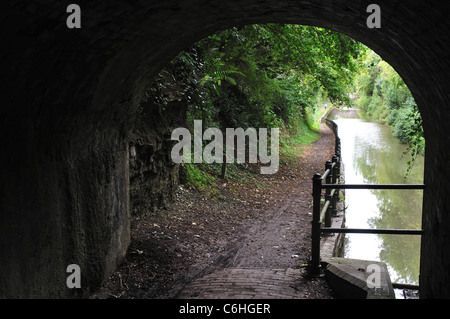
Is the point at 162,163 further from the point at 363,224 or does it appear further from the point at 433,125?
the point at 363,224

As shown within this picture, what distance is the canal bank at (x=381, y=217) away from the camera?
9.12 meters

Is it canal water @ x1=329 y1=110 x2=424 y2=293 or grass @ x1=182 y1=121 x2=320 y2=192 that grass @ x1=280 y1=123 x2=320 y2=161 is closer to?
grass @ x1=182 y1=121 x2=320 y2=192

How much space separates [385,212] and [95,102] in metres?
11.5

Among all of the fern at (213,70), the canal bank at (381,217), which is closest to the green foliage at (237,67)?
the fern at (213,70)

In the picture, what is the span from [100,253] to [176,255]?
152cm

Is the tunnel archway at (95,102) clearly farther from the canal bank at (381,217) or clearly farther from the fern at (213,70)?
the fern at (213,70)

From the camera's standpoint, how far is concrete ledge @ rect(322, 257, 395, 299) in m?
3.85

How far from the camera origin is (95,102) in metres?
4.29

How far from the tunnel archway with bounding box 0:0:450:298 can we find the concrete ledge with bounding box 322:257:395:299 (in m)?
0.44

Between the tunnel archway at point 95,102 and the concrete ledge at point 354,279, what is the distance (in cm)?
44

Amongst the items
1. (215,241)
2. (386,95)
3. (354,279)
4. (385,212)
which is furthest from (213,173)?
(386,95)

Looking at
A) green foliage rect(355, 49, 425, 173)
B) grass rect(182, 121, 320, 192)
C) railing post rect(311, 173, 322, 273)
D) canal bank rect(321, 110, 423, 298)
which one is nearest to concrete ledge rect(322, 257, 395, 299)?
Result: railing post rect(311, 173, 322, 273)
